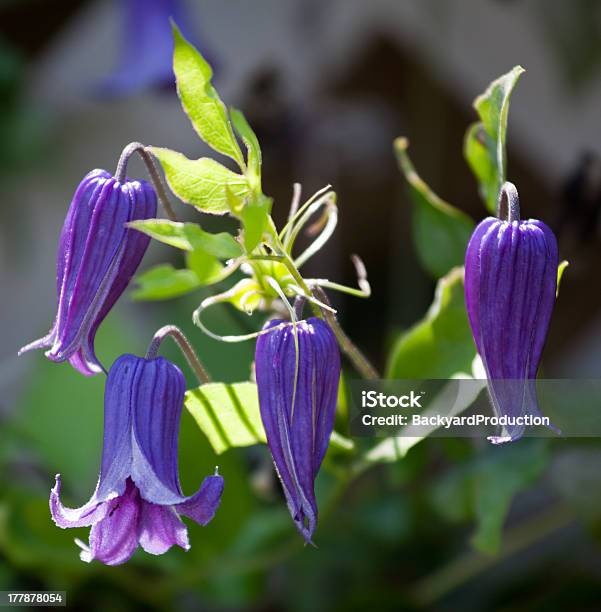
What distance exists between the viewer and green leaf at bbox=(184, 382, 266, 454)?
0.65 metres

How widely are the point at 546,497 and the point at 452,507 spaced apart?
0.48 meters

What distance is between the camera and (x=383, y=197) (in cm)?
196

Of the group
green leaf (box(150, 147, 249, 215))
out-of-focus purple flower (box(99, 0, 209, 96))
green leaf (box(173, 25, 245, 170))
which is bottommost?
green leaf (box(150, 147, 249, 215))

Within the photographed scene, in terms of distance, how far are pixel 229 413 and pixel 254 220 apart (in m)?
0.18

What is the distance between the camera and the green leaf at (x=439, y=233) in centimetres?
85

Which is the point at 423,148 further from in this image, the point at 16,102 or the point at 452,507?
the point at 452,507

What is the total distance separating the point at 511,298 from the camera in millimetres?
592

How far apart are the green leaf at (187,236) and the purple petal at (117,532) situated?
16cm

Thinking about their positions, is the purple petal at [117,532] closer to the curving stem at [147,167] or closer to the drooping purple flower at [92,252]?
the drooping purple flower at [92,252]

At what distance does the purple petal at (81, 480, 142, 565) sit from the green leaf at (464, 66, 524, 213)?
0.34 metres

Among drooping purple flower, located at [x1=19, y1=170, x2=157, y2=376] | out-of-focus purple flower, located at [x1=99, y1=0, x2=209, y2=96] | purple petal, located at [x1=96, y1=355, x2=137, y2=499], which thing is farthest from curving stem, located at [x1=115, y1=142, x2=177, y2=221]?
out-of-focus purple flower, located at [x1=99, y1=0, x2=209, y2=96]

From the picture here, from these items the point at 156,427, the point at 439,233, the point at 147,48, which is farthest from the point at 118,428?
the point at 147,48

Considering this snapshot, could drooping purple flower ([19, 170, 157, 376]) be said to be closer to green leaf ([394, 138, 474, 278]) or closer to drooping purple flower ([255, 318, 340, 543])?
drooping purple flower ([255, 318, 340, 543])

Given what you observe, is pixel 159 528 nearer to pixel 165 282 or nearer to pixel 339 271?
pixel 165 282
